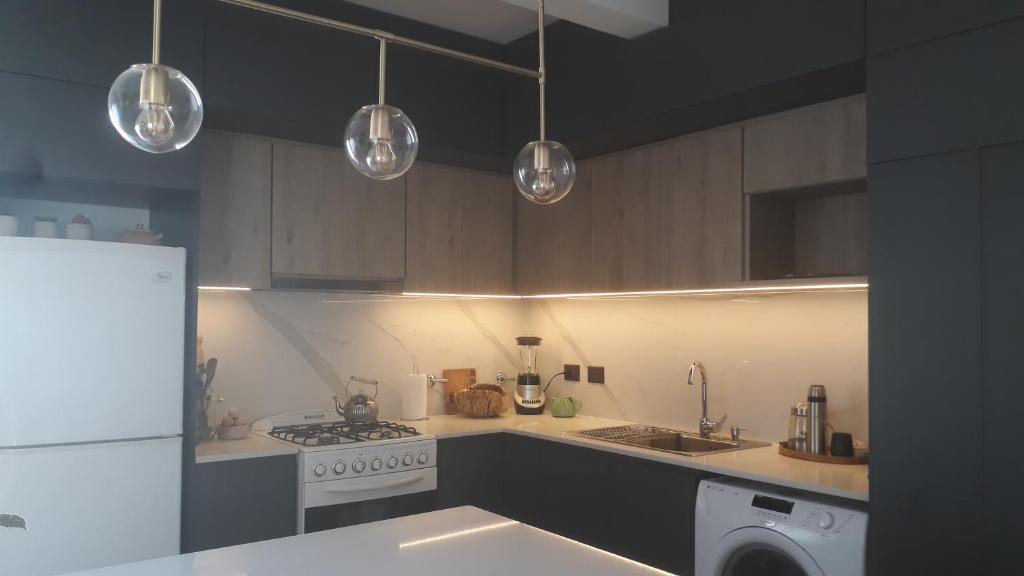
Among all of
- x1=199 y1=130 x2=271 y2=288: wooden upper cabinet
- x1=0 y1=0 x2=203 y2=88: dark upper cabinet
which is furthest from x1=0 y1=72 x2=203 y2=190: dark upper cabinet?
x1=199 y1=130 x2=271 y2=288: wooden upper cabinet

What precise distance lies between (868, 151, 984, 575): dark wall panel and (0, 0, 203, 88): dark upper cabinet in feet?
8.41

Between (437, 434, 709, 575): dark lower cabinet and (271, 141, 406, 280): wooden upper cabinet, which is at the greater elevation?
(271, 141, 406, 280): wooden upper cabinet

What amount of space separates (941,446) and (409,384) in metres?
2.54

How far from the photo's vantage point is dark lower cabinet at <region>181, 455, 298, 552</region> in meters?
3.03

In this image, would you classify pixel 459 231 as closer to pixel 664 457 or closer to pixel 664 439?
pixel 664 439

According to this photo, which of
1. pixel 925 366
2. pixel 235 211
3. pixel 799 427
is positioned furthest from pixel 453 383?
pixel 925 366

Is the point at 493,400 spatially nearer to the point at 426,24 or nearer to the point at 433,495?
the point at 433,495

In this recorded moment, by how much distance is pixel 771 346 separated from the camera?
348 centimetres

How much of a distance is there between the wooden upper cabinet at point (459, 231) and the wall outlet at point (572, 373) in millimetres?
559

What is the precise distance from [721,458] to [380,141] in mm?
1990

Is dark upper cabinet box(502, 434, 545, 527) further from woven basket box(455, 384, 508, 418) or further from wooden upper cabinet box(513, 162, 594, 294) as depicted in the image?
wooden upper cabinet box(513, 162, 594, 294)

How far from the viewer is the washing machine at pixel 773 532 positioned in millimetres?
2506

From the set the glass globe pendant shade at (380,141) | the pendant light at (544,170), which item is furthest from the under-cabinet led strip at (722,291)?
the glass globe pendant shade at (380,141)

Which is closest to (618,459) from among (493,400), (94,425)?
(493,400)
